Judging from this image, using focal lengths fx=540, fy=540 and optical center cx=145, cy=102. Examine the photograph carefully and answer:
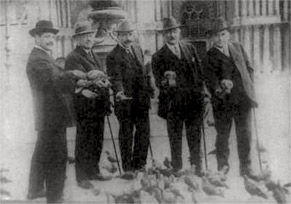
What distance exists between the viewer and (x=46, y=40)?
20.6 ft

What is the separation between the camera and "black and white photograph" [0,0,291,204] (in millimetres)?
6223

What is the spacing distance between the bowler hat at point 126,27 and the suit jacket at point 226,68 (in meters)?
0.94

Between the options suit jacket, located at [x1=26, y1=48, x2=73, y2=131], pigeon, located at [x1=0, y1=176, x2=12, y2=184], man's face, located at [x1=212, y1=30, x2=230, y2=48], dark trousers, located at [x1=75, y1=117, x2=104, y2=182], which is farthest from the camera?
pigeon, located at [x1=0, y1=176, x2=12, y2=184]

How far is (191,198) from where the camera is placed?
6242 millimetres

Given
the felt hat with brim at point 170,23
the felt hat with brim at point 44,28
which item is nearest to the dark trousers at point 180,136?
the felt hat with brim at point 170,23

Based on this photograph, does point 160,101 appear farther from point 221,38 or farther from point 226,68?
point 221,38

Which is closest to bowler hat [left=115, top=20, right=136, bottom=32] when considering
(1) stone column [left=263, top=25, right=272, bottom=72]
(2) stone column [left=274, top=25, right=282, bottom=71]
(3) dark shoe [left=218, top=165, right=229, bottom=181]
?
(1) stone column [left=263, top=25, right=272, bottom=72]

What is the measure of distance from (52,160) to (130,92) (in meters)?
1.20

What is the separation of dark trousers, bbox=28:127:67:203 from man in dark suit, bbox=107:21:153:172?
71 cm

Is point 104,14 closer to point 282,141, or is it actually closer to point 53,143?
point 53,143

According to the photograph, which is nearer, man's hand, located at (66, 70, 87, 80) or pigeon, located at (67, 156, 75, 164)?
man's hand, located at (66, 70, 87, 80)

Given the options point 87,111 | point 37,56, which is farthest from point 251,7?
point 37,56

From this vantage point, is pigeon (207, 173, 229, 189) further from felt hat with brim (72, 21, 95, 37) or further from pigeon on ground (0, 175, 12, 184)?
pigeon on ground (0, 175, 12, 184)

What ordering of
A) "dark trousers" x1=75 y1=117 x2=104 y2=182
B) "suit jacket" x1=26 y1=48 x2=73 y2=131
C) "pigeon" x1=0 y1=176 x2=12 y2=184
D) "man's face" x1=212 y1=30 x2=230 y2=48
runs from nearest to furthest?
1. "suit jacket" x1=26 y1=48 x2=73 y2=131
2. "man's face" x1=212 y1=30 x2=230 y2=48
3. "dark trousers" x1=75 y1=117 x2=104 y2=182
4. "pigeon" x1=0 y1=176 x2=12 y2=184
